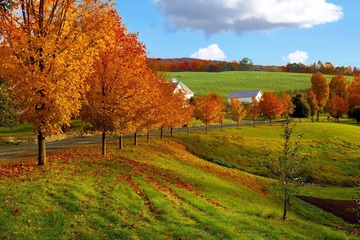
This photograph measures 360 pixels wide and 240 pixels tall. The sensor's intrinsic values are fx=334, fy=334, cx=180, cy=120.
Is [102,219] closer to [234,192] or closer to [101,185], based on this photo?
[101,185]

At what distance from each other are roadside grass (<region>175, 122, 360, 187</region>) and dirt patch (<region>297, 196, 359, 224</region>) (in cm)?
652

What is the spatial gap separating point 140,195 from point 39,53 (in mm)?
9780

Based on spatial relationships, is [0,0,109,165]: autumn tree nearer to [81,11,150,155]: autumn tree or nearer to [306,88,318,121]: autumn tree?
[81,11,150,155]: autumn tree

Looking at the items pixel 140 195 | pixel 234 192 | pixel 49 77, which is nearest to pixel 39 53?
pixel 49 77

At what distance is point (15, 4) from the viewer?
757 inches

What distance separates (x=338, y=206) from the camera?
99.3 ft

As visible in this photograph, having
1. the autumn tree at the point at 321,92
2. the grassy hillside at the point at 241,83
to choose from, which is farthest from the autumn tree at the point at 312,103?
the grassy hillside at the point at 241,83

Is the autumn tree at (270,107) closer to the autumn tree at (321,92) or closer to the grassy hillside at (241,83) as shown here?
the autumn tree at (321,92)

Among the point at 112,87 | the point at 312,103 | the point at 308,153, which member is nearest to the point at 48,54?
the point at 112,87

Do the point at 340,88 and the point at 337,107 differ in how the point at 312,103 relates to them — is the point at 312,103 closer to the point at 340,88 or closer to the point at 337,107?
the point at 337,107

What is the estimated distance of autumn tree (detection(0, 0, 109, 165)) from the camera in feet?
60.2

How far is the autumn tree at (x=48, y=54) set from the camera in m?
18.4

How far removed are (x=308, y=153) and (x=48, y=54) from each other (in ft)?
142

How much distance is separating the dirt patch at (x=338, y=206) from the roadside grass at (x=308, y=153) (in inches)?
257
